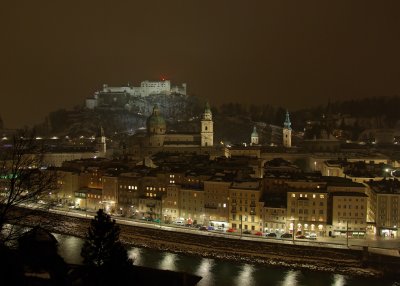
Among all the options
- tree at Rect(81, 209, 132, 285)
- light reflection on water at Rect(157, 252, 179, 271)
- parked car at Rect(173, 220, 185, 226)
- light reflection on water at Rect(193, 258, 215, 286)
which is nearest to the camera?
tree at Rect(81, 209, 132, 285)

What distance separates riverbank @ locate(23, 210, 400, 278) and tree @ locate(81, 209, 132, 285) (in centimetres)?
320

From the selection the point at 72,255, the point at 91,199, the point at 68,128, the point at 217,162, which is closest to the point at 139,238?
the point at 72,255

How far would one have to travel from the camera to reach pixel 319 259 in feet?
38.0

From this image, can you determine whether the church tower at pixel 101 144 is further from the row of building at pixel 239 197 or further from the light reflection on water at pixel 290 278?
the light reflection on water at pixel 290 278

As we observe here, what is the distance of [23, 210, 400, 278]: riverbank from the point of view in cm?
1117

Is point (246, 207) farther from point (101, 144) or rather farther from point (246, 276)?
point (101, 144)

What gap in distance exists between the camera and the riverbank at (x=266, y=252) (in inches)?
440

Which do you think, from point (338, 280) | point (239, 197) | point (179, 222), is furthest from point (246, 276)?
point (179, 222)

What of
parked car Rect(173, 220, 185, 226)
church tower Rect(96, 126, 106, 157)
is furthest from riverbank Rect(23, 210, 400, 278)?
church tower Rect(96, 126, 106, 157)

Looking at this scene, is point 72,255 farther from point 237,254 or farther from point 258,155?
point 258,155

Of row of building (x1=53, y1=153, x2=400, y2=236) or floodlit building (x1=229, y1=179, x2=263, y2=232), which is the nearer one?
row of building (x1=53, y1=153, x2=400, y2=236)

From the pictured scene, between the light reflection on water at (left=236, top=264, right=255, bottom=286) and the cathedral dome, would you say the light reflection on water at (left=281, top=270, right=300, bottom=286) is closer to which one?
the light reflection on water at (left=236, top=264, right=255, bottom=286)

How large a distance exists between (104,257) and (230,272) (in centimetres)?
470

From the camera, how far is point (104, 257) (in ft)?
23.5
